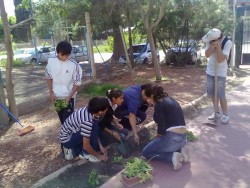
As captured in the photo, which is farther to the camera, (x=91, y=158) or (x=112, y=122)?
(x=112, y=122)

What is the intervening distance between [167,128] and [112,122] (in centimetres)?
91

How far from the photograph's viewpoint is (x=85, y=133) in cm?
347

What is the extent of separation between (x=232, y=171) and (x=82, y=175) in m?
1.73

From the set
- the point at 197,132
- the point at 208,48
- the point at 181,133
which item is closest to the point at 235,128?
the point at 197,132

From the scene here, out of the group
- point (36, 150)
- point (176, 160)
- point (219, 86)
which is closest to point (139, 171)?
point (176, 160)

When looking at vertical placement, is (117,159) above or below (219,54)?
below

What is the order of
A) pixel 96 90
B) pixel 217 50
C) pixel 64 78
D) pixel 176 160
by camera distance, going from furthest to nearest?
pixel 96 90, pixel 217 50, pixel 64 78, pixel 176 160

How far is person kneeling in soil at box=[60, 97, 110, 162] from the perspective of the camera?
11.2 ft

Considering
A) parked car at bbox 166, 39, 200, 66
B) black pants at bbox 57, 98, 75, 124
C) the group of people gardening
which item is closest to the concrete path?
the group of people gardening

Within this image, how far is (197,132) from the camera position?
16.3ft

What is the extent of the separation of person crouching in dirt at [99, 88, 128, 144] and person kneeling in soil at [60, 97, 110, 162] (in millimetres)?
217

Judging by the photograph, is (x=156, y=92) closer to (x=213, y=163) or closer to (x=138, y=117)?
(x=138, y=117)

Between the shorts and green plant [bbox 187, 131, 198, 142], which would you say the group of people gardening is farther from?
the shorts

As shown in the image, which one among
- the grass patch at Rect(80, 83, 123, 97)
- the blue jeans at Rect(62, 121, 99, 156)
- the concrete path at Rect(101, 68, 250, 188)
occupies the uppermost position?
the blue jeans at Rect(62, 121, 99, 156)
